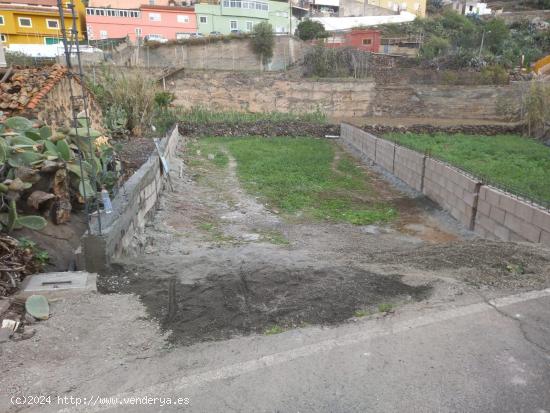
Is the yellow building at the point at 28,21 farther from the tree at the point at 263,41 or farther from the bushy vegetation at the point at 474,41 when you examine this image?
the bushy vegetation at the point at 474,41

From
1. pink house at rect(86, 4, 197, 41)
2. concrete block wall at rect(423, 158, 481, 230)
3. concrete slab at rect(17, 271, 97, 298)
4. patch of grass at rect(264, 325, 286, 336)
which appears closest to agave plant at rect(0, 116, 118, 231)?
concrete slab at rect(17, 271, 97, 298)

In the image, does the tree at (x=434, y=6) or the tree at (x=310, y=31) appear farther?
the tree at (x=434, y=6)

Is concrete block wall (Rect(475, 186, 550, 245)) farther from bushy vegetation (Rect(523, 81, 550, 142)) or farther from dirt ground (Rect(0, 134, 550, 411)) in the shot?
bushy vegetation (Rect(523, 81, 550, 142))

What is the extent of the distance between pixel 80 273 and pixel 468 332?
11.6 ft

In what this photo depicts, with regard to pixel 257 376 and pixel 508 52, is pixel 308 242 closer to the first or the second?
pixel 257 376

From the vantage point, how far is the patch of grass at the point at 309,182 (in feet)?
29.1

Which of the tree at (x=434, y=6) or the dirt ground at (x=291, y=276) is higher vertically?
the tree at (x=434, y=6)

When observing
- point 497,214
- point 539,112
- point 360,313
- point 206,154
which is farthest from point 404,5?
point 360,313

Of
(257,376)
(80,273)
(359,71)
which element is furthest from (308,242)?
(359,71)

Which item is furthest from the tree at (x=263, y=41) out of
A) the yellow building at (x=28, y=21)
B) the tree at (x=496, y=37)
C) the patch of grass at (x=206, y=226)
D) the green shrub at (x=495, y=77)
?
the patch of grass at (x=206, y=226)

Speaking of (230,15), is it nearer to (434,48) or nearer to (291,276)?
(434,48)

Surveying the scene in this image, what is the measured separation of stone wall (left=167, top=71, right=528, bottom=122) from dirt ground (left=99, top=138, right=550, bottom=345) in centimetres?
2539

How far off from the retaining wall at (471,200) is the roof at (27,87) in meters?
7.97

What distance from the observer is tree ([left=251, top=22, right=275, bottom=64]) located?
3898 cm
